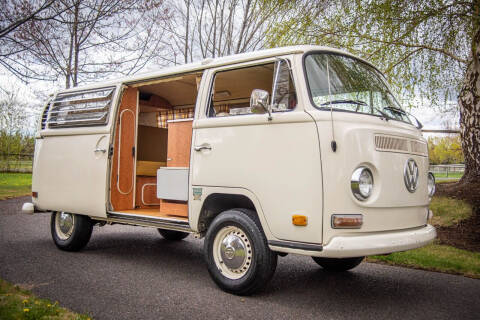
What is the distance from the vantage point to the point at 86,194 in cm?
628

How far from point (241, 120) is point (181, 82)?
6.95 feet

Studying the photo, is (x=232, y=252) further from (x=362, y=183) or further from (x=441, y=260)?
(x=441, y=260)

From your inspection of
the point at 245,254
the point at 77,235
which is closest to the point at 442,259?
the point at 245,254

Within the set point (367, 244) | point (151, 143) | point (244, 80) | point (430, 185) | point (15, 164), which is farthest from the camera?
point (15, 164)

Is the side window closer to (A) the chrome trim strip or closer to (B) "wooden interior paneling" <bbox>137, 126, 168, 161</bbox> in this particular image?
(A) the chrome trim strip

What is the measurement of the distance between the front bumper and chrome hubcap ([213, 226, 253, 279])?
0.39 metres

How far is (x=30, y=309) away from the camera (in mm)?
3619

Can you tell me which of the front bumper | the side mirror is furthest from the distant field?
the front bumper

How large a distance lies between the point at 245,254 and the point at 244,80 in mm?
2170

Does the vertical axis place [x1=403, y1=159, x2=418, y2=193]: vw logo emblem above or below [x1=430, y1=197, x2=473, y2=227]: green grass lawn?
above

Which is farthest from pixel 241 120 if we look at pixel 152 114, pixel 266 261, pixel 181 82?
pixel 152 114

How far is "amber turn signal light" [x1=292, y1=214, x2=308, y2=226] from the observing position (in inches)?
155

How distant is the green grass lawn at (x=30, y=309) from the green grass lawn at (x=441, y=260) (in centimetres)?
425

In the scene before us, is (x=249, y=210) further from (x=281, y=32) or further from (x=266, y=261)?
(x=281, y=32)
